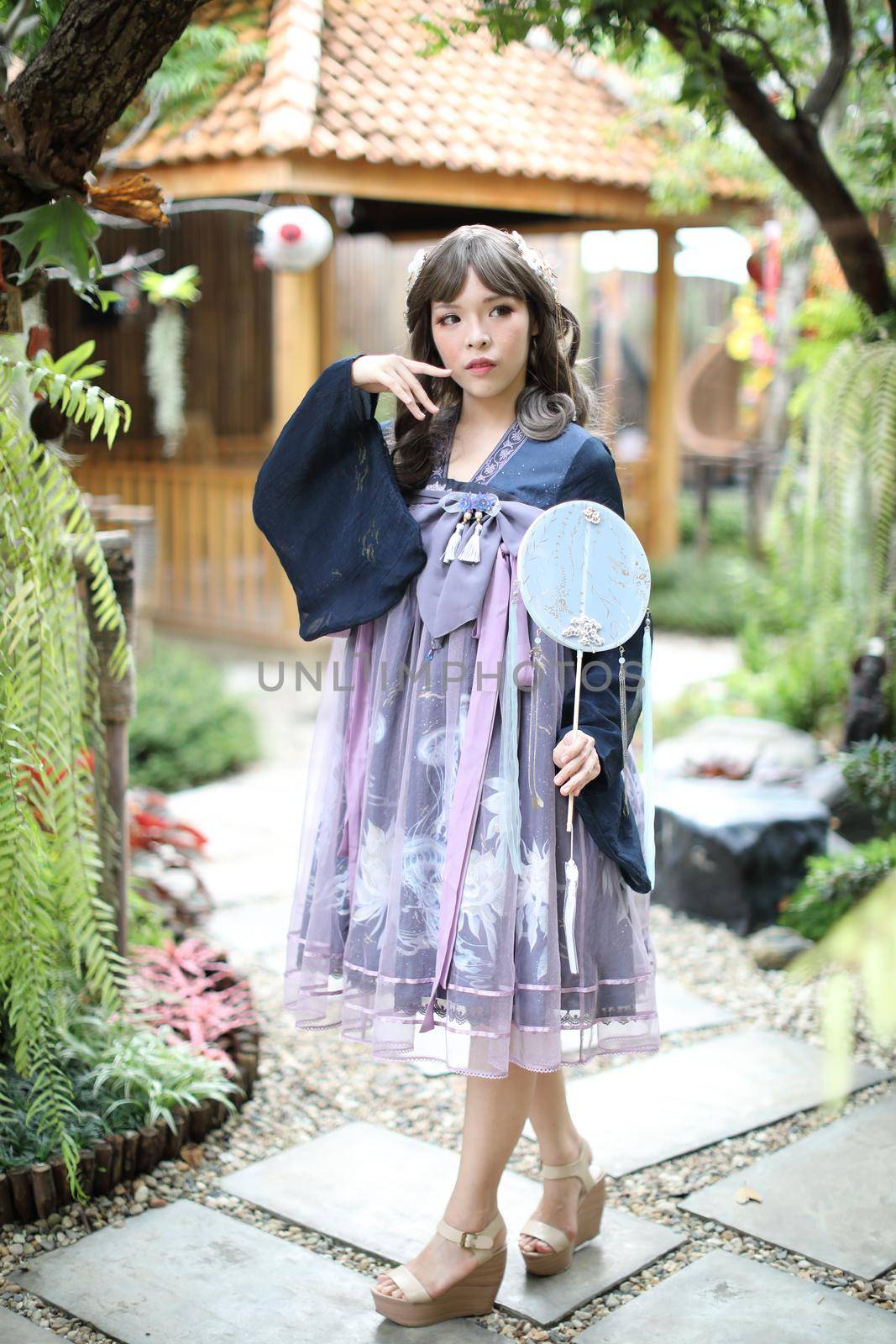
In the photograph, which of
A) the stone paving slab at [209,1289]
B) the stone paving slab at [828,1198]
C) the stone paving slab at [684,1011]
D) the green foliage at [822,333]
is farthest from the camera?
the green foliage at [822,333]

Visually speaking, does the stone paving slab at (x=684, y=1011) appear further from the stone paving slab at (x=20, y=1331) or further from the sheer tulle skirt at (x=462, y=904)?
the stone paving slab at (x=20, y=1331)

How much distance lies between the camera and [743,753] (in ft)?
16.6

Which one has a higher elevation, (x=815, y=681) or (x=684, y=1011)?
(x=815, y=681)

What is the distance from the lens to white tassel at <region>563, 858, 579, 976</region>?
2172 mm

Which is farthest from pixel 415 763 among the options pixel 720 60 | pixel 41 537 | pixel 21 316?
pixel 720 60

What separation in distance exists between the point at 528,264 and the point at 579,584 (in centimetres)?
54

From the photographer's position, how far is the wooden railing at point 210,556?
8.92 meters

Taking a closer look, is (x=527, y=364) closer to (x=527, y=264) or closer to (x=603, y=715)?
(x=527, y=264)

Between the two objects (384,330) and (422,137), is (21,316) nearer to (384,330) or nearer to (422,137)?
(422,137)

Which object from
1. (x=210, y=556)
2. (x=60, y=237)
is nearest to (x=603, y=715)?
(x=60, y=237)

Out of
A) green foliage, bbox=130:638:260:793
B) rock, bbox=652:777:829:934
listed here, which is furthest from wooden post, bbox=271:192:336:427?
rock, bbox=652:777:829:934

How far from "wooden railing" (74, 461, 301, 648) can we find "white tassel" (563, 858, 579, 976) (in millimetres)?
6419

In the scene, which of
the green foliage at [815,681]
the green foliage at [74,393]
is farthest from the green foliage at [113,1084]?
the green foliage at [815,681]

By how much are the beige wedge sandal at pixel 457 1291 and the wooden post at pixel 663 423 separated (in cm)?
866
